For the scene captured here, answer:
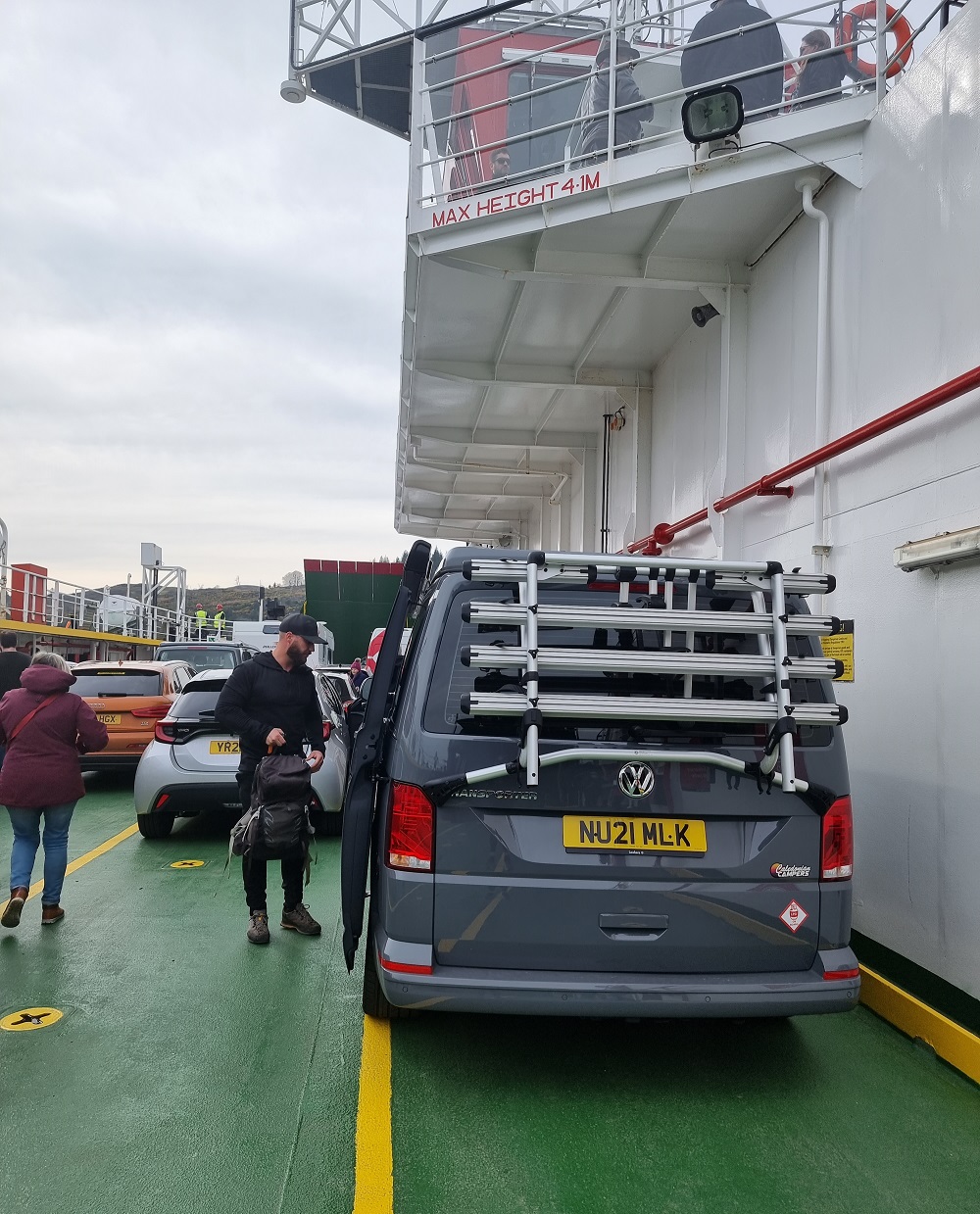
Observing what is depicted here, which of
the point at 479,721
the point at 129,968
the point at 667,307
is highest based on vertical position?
the point at 667,307

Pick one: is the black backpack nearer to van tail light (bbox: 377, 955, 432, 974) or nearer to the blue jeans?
the blue jeans

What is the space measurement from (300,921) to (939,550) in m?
3.91

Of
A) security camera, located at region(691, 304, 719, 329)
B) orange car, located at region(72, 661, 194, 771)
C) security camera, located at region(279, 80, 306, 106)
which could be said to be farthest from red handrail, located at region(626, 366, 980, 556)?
orange car, located at region(72, 661, 194, 771)

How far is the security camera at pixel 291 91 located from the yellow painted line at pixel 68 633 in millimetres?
8956

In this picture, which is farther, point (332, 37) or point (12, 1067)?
point (332, 37)

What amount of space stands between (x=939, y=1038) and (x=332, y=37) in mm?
9532

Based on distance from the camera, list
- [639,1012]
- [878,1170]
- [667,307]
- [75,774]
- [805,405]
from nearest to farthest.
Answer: [878,1170] < [639,1012] < [75,774] < [805,405] < [667,307]

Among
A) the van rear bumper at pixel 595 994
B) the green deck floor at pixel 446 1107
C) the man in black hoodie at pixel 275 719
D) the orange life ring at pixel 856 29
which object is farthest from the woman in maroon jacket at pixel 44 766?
the orange life ring at pixel 856 29

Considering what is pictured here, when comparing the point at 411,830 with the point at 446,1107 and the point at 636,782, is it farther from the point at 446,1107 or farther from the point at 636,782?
the point at 446,1107

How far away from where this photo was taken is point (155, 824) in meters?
8.37

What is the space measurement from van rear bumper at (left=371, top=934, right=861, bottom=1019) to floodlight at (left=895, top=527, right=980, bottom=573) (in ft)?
6.38

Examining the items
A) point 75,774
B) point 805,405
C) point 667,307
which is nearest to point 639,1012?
point 75,774

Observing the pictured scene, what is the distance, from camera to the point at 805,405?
6602 millimetres

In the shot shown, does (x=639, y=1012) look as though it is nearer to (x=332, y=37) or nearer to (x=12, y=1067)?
(x=12, y=1067)
